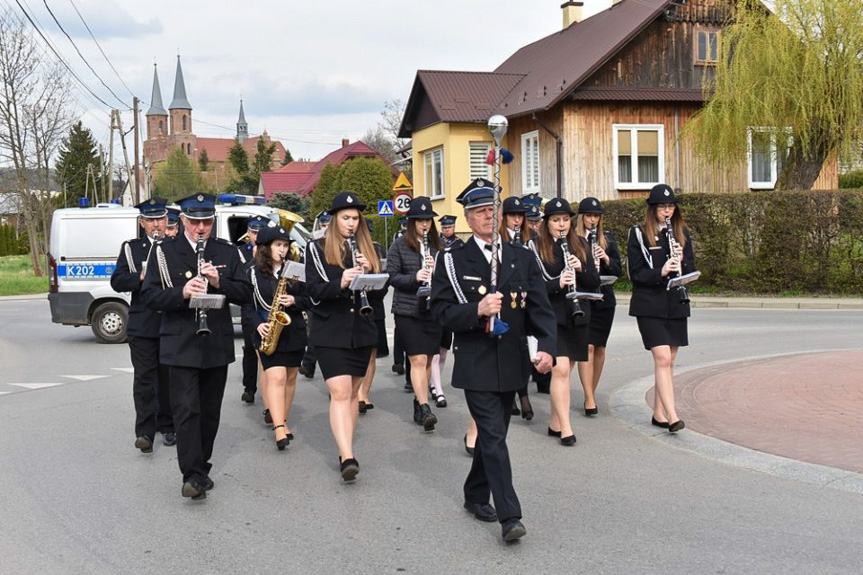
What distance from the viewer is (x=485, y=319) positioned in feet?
17.3

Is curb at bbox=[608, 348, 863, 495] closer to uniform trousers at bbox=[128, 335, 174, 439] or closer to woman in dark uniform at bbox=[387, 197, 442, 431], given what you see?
woman in dark uniform at bbox=[387, 197, 442, 431]

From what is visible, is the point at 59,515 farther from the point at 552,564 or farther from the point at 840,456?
the point at 840,456

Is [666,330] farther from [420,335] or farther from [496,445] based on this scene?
[496,445]

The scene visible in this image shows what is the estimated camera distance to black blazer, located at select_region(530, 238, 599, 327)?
760 cm

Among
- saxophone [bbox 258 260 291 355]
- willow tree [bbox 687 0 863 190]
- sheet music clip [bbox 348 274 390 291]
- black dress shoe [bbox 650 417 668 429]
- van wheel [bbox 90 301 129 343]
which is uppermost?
willow tree [bbox 687 0 863 190]

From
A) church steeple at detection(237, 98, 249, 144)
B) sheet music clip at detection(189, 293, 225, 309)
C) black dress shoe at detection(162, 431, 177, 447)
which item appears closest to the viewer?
sheet music clip at detection(189, 293, 225, 309)

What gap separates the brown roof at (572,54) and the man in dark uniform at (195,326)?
2264 centimetres

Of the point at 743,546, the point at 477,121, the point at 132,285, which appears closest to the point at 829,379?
the point at 743,546

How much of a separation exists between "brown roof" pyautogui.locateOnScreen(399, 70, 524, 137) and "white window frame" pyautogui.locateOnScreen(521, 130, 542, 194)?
1983 millimetres

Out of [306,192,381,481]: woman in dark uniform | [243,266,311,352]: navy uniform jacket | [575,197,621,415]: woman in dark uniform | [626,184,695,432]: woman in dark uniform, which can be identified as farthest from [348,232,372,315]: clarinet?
[626,184,695,432]: woman in dark uniform

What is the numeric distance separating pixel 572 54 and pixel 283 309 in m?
26.2

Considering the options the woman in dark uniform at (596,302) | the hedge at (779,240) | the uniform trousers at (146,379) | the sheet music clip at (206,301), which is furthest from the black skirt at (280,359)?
the hedge at (779,240)

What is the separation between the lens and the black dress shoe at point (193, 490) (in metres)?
6.14

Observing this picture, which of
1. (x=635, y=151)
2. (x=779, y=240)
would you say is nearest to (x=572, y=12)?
(x=635, y=151)
